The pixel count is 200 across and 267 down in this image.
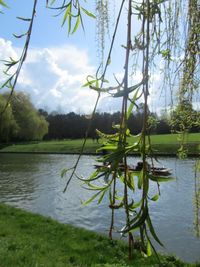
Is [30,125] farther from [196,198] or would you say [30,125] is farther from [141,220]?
[141,220]

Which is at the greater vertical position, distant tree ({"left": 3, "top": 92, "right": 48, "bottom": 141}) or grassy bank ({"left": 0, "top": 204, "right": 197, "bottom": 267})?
distant tree ({"left": 3, "top": 92, "right": 48, "bottom": 141})

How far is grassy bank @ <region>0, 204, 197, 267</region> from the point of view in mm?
5019

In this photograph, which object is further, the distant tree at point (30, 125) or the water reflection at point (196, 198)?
the distant tree at point (30, 125)

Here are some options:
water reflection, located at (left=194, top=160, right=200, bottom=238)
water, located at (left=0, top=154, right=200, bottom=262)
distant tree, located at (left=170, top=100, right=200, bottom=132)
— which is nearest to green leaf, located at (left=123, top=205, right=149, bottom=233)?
distant tree, located at (left=170, top=100, right=200, bottom=132)

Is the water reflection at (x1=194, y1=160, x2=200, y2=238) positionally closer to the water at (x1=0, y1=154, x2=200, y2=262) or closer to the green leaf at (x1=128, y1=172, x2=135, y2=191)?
the green leaf at (x1=128, y1=172, x2=135, y2=191)

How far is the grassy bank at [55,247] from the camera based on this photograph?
16.5 feet

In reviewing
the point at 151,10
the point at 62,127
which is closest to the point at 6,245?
the point at 151,10

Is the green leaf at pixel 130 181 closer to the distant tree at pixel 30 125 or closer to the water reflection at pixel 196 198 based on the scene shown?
the water reflection at pixel 196 198

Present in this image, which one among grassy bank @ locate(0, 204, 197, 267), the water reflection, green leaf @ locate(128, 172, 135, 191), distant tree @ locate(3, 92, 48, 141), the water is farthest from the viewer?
distant tree @ locate(3, 92, 48, 141)

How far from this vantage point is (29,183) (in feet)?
48.8

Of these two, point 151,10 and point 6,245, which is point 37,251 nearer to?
point 6,245

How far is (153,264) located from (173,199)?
18.3ft

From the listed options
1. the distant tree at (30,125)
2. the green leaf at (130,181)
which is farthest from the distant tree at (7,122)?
the distant tree at (30,125)

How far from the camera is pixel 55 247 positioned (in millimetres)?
6133
